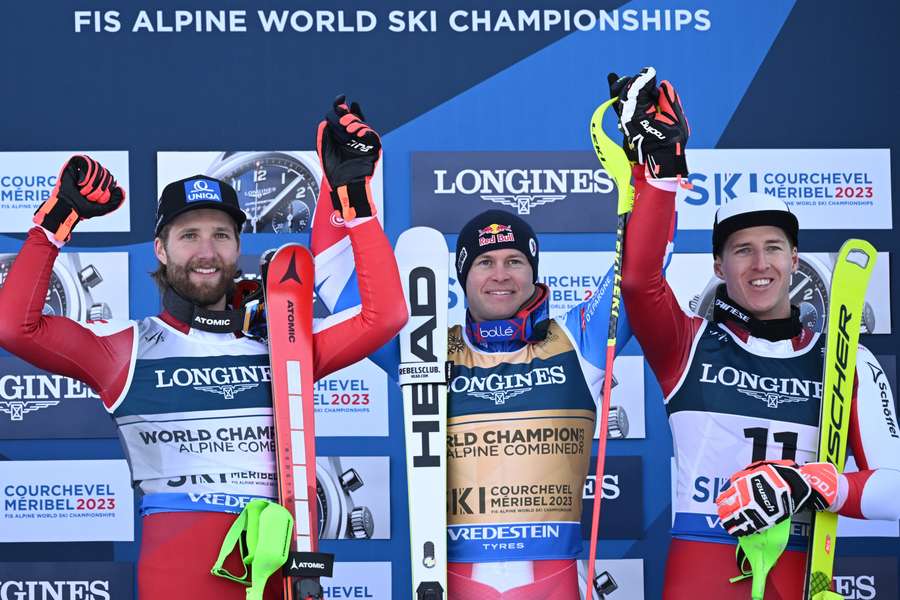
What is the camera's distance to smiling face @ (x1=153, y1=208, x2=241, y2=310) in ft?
11.5

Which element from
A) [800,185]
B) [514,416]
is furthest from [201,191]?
[800,185]

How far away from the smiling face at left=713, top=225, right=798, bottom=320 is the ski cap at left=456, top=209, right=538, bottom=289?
584 mm

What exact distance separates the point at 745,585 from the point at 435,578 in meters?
0.84

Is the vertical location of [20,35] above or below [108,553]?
above

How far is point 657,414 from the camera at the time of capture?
15.7ft

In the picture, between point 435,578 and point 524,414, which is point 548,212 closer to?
point 524,414

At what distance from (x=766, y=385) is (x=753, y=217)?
0.49 m

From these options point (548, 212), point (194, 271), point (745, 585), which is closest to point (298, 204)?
point (548, 212)

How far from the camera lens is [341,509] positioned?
470 cm

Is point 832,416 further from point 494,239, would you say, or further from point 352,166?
point 352,166

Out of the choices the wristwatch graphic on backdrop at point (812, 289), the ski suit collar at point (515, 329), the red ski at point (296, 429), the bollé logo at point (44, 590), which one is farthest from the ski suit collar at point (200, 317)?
the wristwatch graphic on backdrop at point (812, 289)

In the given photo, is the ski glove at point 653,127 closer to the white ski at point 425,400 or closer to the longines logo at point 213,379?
the white ski at point 425,400

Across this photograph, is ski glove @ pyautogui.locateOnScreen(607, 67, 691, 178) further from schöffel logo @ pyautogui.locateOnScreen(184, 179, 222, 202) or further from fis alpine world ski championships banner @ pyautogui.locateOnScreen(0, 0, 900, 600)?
fis alpine world ski championships banner @ pyautogui.locateOnScreen(0, 0, 900, 600)

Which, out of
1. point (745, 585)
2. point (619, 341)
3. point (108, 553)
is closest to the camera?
point (745, 585)
